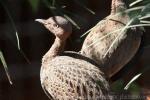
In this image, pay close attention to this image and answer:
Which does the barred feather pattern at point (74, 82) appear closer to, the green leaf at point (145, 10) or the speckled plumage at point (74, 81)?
the speckled plumage at point (74, 81)

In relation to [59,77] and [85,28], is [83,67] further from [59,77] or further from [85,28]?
[85,28]

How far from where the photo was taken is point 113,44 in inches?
59.6

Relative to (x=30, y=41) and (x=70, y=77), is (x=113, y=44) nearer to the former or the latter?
(x=70, y=77)

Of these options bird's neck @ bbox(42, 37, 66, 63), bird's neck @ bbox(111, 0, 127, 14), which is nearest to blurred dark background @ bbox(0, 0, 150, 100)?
bird's neck @ bbox(111, 0, 127, 14)

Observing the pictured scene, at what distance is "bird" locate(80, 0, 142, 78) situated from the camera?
153 centimetres

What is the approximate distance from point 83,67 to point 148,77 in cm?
124

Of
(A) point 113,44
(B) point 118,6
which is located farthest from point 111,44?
(B) point 118,6

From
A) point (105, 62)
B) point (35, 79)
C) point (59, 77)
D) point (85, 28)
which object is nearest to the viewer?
point (59, 77)

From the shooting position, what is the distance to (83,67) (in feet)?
4.54

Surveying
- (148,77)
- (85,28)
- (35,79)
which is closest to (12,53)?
(35,79)

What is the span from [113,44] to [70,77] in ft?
0.71

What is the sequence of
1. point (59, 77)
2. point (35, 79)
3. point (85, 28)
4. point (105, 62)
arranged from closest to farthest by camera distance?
point (59, 77), point (105, 62), point (85, 28), point (35, 79)

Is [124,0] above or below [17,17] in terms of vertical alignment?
above

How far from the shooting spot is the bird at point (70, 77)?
4.46ft
